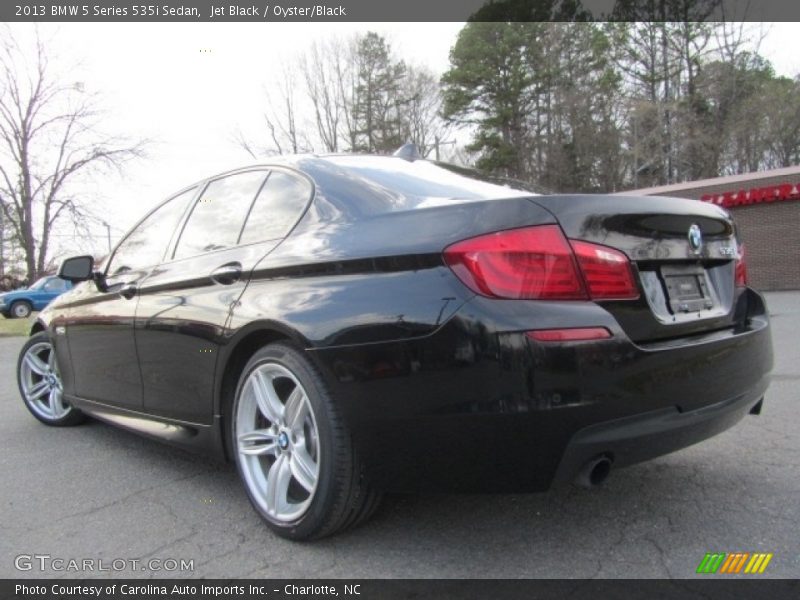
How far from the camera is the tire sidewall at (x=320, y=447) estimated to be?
7.26 ft

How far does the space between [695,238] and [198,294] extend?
2.10m

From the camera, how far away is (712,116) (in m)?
32.6

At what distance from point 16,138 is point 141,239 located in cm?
3326

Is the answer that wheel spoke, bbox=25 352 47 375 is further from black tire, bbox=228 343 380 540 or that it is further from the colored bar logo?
the colored bar logo

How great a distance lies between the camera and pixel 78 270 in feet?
13.0

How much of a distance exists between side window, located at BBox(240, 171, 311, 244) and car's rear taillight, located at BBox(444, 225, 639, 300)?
912 millimetres

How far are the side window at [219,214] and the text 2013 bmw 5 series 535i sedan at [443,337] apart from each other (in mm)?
32

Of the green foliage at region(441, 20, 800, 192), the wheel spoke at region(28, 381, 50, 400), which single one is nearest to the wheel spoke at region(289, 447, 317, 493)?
the wheel spoke at region(28, 381, 50, 400)

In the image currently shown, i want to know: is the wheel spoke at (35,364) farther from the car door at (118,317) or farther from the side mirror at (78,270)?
the side mirror at (78,270)

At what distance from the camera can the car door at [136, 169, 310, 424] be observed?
9.01ft

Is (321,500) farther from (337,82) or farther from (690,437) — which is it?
(337,82)

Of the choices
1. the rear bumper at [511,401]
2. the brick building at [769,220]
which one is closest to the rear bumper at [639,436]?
the rear bumper at [511,401]

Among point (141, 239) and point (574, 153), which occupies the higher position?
point (574, 153)

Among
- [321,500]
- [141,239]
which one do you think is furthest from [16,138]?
[321,500]
